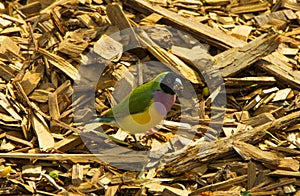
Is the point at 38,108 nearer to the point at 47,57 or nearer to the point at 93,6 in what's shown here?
the point at 47,57

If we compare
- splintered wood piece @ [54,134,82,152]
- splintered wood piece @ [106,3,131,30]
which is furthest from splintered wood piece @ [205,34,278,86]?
splintered wood piece @ [54,134,82,152]

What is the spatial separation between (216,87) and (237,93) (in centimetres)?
24

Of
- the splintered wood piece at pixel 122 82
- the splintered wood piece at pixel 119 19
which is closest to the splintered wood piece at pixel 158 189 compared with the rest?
the splintered wood piece at pixel 122 82

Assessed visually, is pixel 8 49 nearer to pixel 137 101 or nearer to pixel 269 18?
pixel 137 101

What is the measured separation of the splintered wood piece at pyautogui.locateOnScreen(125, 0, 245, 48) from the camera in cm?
690

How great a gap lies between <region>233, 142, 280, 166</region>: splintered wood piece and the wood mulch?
1cm

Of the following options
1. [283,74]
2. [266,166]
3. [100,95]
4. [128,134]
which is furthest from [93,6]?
[266,166]

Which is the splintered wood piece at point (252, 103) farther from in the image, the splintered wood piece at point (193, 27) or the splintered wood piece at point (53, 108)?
the splintered wood piece at point (53, 108)

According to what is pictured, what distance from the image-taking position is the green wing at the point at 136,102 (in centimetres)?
594

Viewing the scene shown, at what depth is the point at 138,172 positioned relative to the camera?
19.1 ft

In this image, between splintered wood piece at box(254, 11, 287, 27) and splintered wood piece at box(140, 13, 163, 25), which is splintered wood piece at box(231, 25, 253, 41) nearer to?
splintered wood piece at box(254, 11, 287, 27)

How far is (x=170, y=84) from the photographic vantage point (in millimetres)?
6078

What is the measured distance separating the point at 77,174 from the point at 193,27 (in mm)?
2312

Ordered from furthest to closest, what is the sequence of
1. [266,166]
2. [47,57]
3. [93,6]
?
[93,6], [47,57], [266,166]
